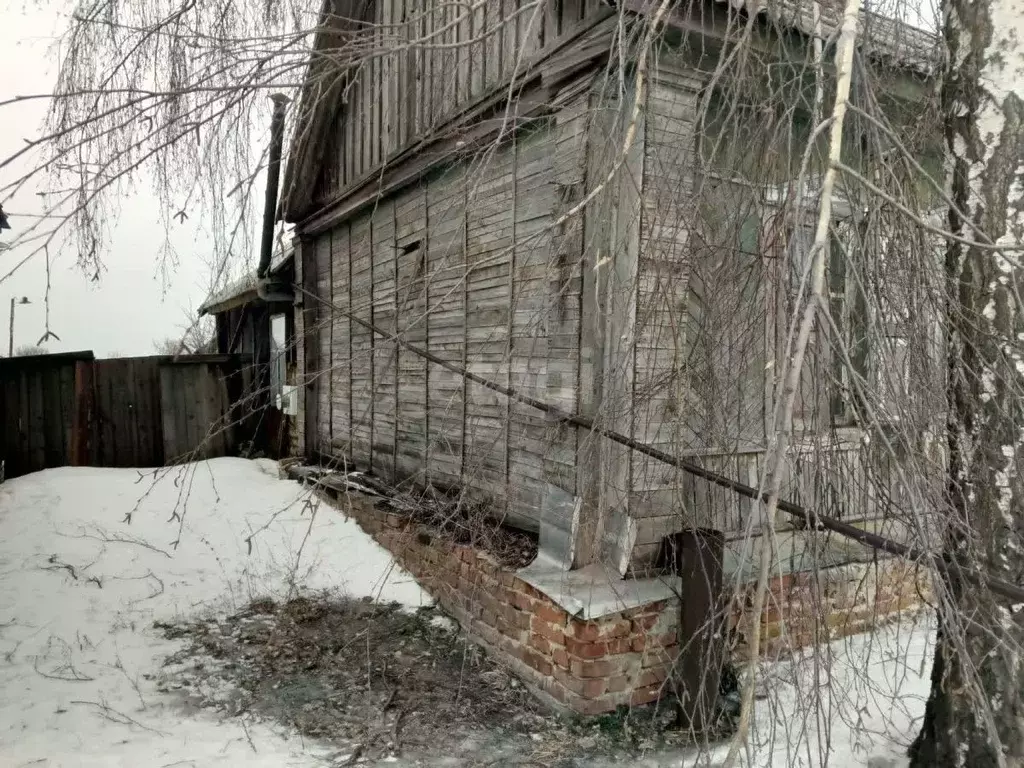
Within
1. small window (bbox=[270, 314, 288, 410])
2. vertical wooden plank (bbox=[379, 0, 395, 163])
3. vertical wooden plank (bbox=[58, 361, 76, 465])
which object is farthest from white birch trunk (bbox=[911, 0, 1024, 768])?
vertical wooden plank (bbox=[58, 361, 76, 465])

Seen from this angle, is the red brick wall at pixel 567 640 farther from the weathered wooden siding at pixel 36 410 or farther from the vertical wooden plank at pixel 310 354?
the weathered wooden siding at pixel 36 410

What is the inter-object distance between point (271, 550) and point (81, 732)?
108 inches

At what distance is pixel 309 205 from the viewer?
26.6 ft

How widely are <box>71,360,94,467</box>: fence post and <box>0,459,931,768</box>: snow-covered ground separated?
0.59 m

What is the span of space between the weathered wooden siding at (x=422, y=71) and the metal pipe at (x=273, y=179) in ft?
1.13

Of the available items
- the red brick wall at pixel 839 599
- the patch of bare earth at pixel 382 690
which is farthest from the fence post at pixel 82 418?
the red brick wall at pixel 839 599

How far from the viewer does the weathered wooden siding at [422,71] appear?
3.87 metres

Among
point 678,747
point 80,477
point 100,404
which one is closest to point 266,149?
point 678,747

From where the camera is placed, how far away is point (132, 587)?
5.32m

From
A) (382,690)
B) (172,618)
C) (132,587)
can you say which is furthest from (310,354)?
(382,690)

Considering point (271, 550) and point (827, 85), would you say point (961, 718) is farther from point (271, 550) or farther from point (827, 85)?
point (271, 550)

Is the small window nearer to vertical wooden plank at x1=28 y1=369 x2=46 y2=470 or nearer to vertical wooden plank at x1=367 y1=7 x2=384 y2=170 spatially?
vertical wooden plank at x1=28 y1=369 x2=46 y2=470

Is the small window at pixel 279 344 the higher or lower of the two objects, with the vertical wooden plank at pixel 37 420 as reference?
higher

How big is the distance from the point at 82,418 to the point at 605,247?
312 inches
